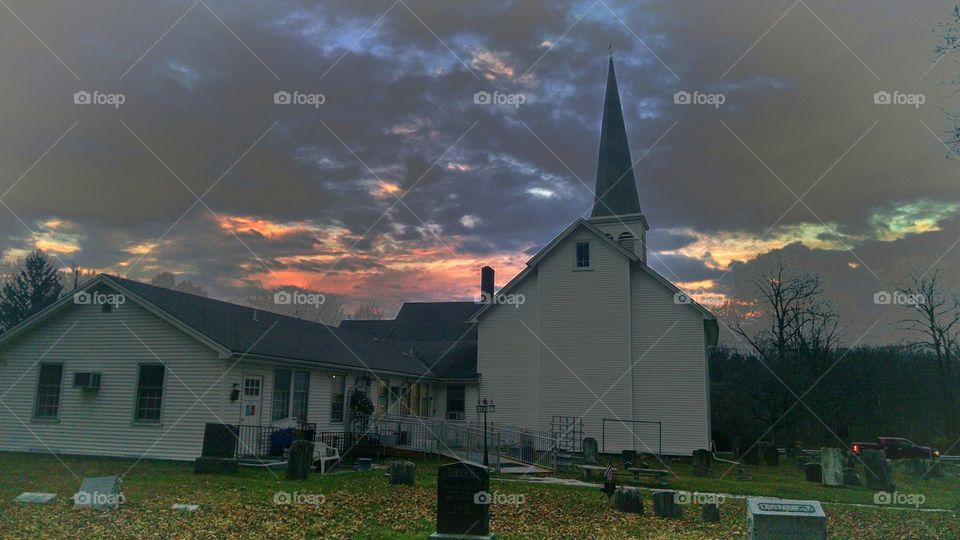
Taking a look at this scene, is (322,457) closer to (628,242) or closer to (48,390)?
(48,390)

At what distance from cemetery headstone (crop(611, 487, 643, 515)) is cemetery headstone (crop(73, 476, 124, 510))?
953 centimetres

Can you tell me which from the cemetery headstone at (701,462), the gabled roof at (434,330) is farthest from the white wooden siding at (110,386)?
the cemetery headstone at (701,462)

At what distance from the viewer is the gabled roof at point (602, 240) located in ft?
93.5

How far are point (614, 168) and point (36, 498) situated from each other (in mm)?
32856

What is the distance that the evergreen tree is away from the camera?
172 ft

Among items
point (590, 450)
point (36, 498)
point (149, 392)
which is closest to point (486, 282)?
point (590, 450)

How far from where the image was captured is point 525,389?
98.8 feet

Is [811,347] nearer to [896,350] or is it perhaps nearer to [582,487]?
[896,350]

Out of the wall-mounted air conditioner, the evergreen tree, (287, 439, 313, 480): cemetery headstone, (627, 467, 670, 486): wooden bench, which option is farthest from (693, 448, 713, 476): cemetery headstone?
the evergreen tree

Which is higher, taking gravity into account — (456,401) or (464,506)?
(456,401)

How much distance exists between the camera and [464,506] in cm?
969

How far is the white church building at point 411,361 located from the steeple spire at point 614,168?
0.10 meters

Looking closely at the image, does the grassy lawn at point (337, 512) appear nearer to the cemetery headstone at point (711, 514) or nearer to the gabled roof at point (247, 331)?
Result: the cemetery headstone at point (711, 514)

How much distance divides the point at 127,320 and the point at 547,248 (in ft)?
56.4
